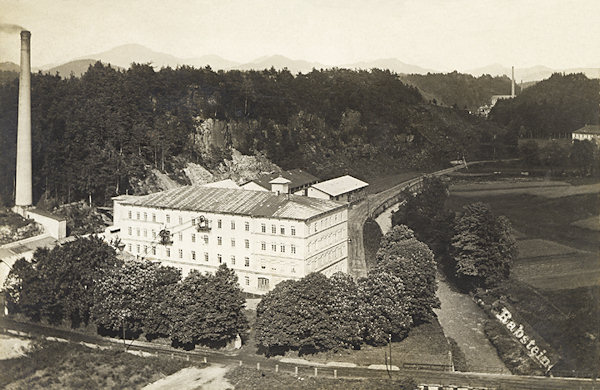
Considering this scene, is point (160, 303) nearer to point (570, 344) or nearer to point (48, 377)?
point (48, 377)

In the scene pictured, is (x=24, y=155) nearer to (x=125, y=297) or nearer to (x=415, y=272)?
(x=125, y=297)

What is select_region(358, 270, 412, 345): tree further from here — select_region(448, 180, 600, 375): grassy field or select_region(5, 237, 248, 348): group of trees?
select_region(448, 180, 600, 375): grassy field

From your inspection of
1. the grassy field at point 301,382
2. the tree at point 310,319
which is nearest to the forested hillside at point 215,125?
the tree at point 310,319

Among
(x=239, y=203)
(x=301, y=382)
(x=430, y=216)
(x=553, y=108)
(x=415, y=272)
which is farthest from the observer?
(x=430, y=216)

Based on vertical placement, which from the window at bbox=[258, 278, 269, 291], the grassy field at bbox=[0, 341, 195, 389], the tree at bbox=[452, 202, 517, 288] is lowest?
the grassy field at bbox=[0, 341, 195, 389]

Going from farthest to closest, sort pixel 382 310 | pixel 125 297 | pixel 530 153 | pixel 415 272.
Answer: pixel 530 153
pixel 415 272
pixel 125 297
pixel 382 310

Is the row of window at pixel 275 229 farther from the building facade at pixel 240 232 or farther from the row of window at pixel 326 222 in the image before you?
the row of window at pixel 326 222

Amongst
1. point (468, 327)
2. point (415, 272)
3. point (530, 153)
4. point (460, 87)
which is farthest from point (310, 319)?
point (460, 87)

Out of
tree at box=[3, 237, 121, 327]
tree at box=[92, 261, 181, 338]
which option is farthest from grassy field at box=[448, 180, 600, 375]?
tree at box=[3, 237, 121, 327]
